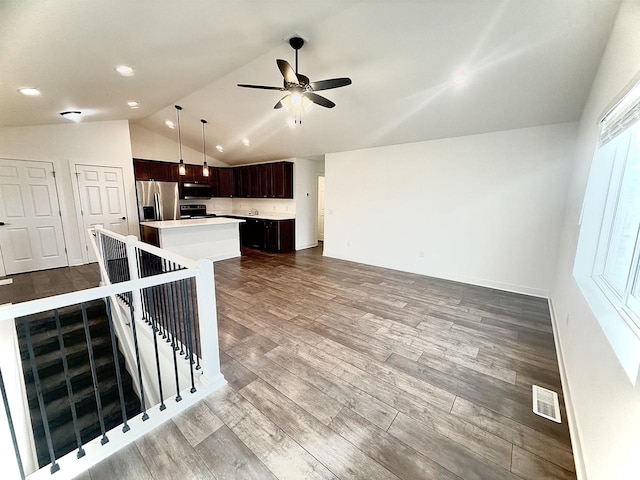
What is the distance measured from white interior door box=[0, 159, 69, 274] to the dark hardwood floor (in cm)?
415

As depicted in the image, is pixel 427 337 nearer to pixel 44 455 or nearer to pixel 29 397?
pixel 44 455

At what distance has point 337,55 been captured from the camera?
284 cm

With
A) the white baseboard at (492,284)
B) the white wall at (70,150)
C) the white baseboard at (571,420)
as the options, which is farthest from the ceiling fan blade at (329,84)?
the white wall at (70,150)

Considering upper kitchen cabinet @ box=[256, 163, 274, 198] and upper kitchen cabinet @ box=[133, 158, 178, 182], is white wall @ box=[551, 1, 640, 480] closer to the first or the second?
upper kitchen cabinet @ box=[256, 163, 274, 198]

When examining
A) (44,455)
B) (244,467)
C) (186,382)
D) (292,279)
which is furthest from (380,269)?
(44,455)

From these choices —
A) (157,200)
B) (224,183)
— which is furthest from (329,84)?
(224,183)

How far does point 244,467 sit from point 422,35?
358 centimetres

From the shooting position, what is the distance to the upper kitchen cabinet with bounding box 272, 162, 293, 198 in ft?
21.7

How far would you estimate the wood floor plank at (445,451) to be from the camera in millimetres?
1381

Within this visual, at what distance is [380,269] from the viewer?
5160 mm

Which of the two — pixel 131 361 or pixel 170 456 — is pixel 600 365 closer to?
pixel 170 456

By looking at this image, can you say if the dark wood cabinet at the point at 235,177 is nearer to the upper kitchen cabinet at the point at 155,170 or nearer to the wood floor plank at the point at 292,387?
the upper kitchen cabinet at the point at 155,170

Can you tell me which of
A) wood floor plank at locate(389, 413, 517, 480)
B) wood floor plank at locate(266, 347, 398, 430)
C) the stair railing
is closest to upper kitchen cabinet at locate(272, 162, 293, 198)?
the stair railing

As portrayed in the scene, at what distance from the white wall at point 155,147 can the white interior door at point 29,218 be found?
215 cm
